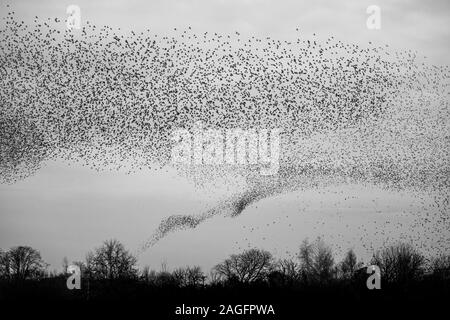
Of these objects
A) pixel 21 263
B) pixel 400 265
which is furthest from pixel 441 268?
pixel 21 263

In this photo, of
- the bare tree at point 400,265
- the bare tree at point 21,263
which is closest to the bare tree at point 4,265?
the bare tree at point 21,263

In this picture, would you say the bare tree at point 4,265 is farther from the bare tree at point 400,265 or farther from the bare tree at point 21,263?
the bare tree at point 400,265

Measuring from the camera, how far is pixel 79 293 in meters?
86.4

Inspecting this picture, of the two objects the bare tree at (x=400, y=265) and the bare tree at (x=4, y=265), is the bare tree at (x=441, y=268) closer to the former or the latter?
the bare tree at (x=400, y=265)

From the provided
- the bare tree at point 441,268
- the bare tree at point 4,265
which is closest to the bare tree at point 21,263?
the bare tree at point 4,265

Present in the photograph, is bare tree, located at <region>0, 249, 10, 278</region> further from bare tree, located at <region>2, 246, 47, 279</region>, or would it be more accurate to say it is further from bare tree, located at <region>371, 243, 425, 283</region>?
bare tree, located at <region>371, 243, 425, 283</region>

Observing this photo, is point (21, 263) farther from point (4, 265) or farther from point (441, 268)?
point (441, 268)

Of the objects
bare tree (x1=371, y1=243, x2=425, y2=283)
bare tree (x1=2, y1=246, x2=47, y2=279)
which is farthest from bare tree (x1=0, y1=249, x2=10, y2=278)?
bare tree (x1=371, y1=243, x2=425, y2=283)

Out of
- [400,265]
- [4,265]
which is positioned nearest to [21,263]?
[4,265]

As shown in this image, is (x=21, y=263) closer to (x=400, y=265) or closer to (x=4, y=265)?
(x=4, y=265)

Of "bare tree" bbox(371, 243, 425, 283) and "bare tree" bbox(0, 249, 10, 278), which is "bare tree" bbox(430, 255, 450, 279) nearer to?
"bare tree" bbox(371, 243, 425, 283)

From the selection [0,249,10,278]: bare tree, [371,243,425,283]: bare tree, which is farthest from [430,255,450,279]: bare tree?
[0,249,10,278]: bare tree
